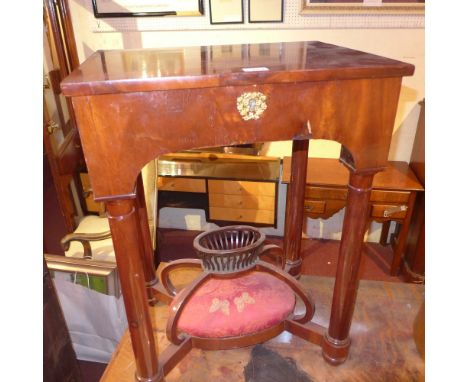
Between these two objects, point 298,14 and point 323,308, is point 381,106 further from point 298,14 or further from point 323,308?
point 298,14

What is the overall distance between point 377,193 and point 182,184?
4.14ft

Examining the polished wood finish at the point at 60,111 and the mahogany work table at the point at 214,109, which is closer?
the mahogany work table at the point at 214,109

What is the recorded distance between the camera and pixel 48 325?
1108 mm

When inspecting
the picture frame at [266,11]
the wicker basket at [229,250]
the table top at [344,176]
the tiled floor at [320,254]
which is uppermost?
the picture frame at [266,11]

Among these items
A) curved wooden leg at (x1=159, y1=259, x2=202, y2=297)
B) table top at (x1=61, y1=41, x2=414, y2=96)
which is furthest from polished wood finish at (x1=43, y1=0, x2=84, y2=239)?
table top at (x1=61, y1=41, x2=414, y2=96)

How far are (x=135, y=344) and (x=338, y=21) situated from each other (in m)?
2.04

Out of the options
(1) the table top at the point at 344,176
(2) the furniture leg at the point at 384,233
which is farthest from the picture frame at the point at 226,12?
(2) the furniture leg at the point at 384,233

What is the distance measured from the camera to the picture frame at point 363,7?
2.02m

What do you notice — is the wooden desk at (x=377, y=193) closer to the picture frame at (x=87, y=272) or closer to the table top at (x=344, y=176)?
the table top at (x=344, y=176)

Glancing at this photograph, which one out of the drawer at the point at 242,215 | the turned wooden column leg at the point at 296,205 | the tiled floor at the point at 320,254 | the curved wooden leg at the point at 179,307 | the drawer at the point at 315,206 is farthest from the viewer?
the tiled floor at the point at 320,254

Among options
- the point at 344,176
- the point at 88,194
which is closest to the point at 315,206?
the point at 344,176

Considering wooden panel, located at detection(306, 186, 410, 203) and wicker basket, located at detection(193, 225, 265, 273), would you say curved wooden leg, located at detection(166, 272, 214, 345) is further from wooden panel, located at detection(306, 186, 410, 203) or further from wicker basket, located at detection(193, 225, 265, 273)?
wooden panel, located at detection(306, 186, 410, 203)

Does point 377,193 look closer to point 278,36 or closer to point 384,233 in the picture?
point 384,233

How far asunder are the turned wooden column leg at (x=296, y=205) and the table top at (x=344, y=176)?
2.19 feet
